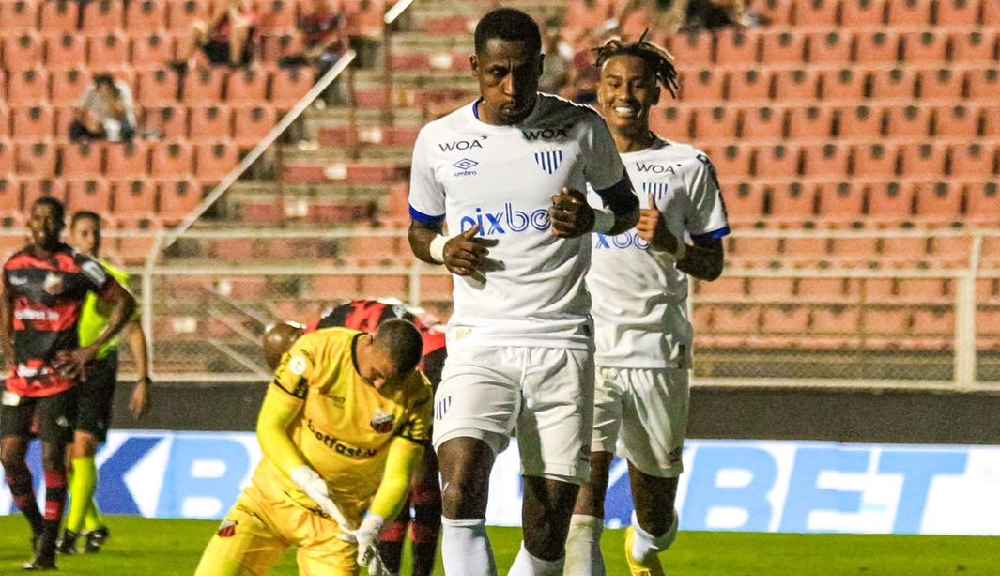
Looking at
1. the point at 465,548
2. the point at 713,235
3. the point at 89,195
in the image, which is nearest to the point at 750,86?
the point at 89,195

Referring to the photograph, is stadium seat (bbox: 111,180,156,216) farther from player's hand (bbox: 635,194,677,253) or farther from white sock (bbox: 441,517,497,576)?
white sock (bbox: 441,517,497,576)

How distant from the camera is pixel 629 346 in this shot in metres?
7.48

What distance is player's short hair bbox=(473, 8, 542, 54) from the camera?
5.91 meters

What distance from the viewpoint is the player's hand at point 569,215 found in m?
5.88

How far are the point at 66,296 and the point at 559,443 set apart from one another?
502 cm

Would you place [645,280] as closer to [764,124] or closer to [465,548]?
[465,548]

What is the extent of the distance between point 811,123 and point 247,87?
19.4ft

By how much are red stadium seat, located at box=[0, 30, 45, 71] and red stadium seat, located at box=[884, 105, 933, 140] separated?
9394 millimetres

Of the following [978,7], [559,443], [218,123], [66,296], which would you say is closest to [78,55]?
[218,123]

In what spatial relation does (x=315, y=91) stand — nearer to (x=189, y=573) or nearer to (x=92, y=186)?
(x=92, y=186)

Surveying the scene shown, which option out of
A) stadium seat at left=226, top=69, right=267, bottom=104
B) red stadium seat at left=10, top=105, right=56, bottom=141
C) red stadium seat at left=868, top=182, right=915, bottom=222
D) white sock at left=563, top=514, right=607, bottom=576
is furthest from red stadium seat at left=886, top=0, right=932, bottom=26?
white sock at left=563, top=514, right=607, bottom=576

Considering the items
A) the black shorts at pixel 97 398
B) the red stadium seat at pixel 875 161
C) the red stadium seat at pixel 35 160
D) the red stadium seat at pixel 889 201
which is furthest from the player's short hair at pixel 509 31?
the red stadium seat at pixel 35 160

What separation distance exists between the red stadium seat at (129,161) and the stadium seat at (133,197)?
414 mm

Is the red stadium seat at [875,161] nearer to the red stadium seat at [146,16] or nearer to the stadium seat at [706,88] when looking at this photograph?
the stadium seat at [706,88]
